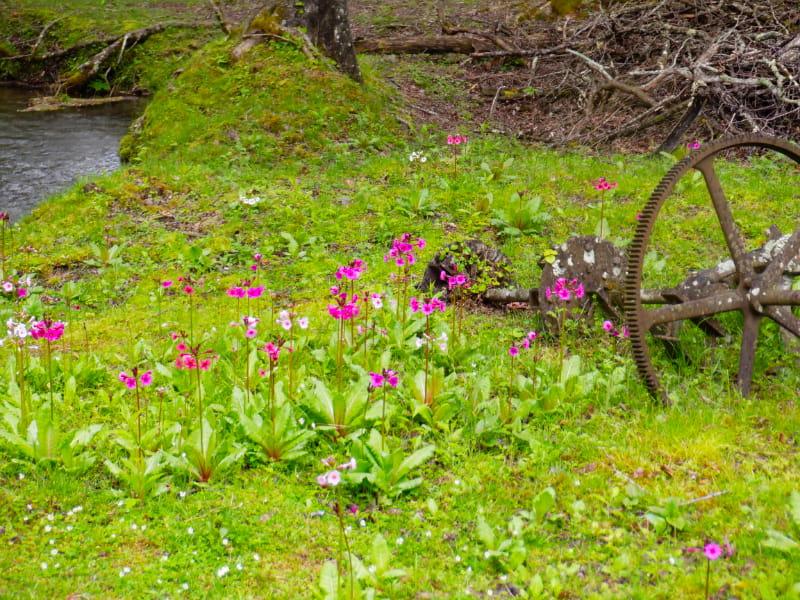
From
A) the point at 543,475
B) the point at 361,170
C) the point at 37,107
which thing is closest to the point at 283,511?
the point at 543,475

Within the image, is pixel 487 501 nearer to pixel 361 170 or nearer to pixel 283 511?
pixel 283 511

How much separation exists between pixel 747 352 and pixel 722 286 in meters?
0.49

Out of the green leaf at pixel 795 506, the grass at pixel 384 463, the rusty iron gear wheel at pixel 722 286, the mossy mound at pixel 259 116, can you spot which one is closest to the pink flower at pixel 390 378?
the grass at pixel 384 463

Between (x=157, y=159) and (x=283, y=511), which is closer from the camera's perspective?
(x=283, y=511)

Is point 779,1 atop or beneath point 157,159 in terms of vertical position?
atop

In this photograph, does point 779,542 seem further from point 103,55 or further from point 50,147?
point 103,55

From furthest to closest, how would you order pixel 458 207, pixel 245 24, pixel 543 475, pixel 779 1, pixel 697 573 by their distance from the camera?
pixel 245 24 → pixel 779 1 → pixel 458 207 → pixel 543 475 → pixel 697 573

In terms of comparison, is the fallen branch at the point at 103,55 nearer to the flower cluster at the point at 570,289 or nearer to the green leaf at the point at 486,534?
the flower cluster at the point at 570,289

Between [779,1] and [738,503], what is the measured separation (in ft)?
40.5

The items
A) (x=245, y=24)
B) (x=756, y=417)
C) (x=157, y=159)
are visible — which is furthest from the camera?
(x=245, y=24)

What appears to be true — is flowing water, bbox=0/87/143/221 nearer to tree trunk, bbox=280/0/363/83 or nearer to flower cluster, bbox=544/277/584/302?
tree trunk, bbox=280/0/363/83

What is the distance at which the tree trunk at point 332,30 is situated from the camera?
13188 millimetres

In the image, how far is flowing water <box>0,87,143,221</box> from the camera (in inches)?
448

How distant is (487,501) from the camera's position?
3971mm
